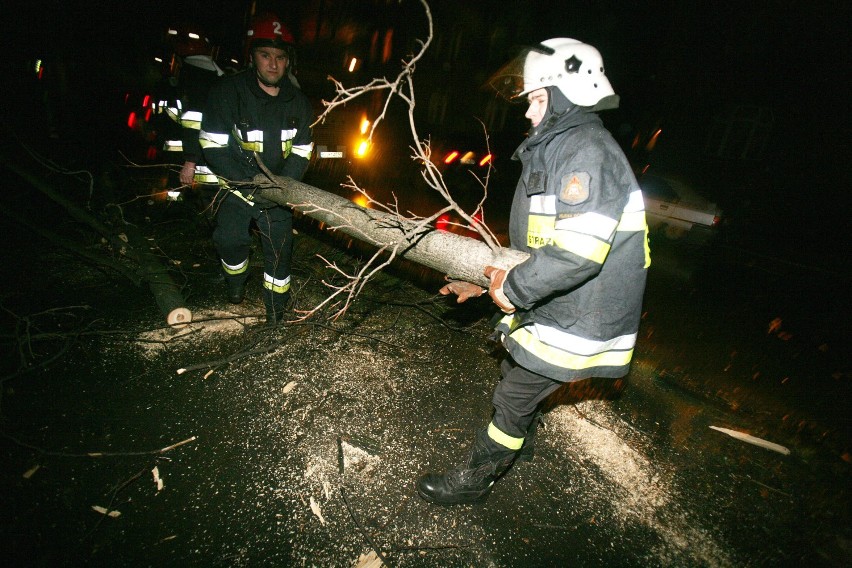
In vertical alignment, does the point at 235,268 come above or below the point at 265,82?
below

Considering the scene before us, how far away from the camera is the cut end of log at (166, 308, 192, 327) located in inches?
119

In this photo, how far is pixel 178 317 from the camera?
3.05 metres

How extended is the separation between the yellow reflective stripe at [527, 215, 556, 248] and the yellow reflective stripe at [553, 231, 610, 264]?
6.9 inches

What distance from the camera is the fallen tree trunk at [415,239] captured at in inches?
80.1

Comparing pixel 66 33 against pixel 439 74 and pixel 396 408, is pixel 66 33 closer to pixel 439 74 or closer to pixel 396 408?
pixel 396 408

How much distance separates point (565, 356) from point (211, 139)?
126 inches

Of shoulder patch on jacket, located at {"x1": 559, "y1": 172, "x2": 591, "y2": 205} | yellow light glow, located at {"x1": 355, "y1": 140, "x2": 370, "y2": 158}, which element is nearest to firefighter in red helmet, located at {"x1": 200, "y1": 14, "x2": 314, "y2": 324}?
shoulder patch on jacket, located at {"x1": 559, "y1": 172, "x2": 591, "y2": 205}

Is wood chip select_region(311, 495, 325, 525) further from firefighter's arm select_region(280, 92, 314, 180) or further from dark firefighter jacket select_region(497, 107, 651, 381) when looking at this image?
firefighter's arm select_region(280, 92, 314, 180)

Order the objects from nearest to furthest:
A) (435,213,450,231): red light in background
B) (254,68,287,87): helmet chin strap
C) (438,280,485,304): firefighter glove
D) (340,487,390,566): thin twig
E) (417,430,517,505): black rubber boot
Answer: (340,487,390,566): thin twig, (438,280,485,304): firefighter glove, (417,430,517,505): black rubber boot, (435,213,450,231): red light in background, (254,68,287,87): helmet chin strap

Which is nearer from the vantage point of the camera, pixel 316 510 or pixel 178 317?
pixel 316 510

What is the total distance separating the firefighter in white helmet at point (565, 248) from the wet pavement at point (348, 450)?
679mm

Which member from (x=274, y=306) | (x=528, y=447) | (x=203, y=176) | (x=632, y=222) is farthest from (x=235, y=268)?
(x=632, y=222)

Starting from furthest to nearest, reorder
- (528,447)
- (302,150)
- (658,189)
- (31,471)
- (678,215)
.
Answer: (658,189), (678,215), (302,150), (528,447), (31,471)

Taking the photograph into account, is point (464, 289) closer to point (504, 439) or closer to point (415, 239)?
point (415, 239)
